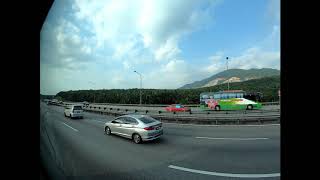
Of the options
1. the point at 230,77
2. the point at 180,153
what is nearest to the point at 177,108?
the point at 180,153

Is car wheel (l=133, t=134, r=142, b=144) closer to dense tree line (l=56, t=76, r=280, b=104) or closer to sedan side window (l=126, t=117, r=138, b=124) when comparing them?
sedan side window (l=126, t=117, r=138, b=124)

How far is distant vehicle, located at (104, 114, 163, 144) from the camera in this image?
2166 millimetres

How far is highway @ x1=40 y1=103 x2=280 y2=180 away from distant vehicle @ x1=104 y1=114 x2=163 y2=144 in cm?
7

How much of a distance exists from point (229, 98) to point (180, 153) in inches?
29.7

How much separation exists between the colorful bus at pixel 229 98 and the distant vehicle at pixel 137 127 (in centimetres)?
58

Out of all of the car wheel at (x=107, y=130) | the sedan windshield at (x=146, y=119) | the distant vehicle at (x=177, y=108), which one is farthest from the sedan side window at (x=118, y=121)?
the distant vehicle at (x=177, y=108)

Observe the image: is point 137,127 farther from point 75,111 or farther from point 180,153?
point 75,111

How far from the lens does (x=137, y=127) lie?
7.18ft

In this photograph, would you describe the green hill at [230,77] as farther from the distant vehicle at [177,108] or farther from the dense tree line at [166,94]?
the distant vehicle at [177,108]

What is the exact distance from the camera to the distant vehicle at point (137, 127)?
7.11 feet

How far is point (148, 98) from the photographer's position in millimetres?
2211
